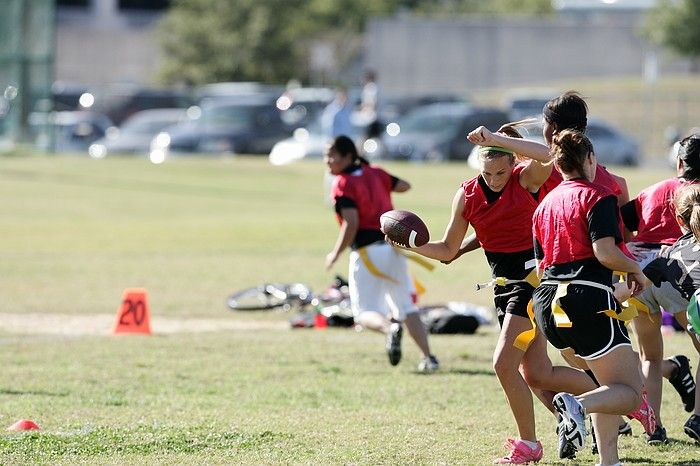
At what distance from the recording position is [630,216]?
24.4ft

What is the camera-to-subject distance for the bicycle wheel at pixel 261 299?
1423 centimetres

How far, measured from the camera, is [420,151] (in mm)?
36281

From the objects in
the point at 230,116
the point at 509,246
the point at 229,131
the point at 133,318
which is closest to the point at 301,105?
the point at 230,116

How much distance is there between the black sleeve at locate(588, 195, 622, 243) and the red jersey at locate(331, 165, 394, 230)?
4571 millimetres

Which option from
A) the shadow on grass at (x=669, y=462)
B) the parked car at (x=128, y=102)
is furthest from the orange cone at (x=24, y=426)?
the parked car at (x=128, y=102)

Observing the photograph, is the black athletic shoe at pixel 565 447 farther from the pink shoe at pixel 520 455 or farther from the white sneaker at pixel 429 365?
the white sneaker at pixel 429 365

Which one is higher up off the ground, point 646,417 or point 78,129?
point 646,417

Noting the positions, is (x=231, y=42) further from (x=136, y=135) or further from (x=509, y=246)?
(x=509, y=246)

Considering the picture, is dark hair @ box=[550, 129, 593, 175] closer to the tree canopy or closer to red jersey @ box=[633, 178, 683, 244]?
red jersey @ box=[633, 178, 683, 244]

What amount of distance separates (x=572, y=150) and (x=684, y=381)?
2507 millimetres

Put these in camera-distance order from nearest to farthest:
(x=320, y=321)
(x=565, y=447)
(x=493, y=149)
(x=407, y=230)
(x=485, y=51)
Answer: (x=565, y=447), (x=493, y=149), (x=407, y=230), (x=320, y=321), (x=485, y=51)

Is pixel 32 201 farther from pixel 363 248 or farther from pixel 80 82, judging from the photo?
pixel 80 82

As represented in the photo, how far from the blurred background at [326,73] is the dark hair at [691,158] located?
56.2 feet

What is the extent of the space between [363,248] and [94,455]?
422cm
